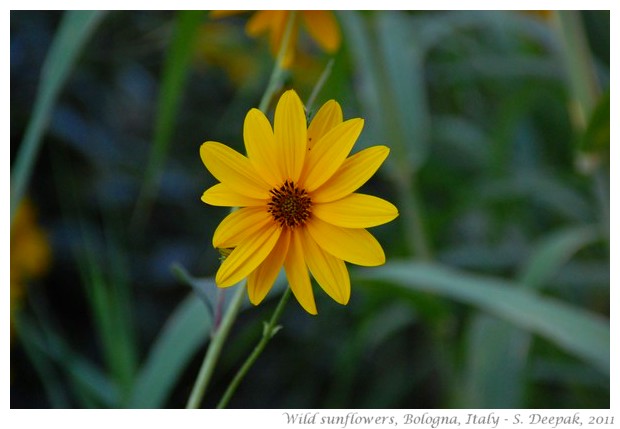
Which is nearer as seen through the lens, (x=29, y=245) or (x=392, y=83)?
(x=392, y=83)

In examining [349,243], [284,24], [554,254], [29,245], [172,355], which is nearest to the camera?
[349,243]

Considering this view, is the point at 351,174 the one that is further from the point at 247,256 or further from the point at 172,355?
the point at 172,355

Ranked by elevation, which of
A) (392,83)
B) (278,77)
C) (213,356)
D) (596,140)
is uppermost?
(392,83)

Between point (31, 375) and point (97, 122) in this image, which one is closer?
point (31, 375)

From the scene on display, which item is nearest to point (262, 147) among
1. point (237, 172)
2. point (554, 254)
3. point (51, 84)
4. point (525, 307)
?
point (237, 172)

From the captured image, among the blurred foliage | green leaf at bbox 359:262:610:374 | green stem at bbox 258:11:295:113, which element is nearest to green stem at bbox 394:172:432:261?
the blurred foliage

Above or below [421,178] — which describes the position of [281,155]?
below
